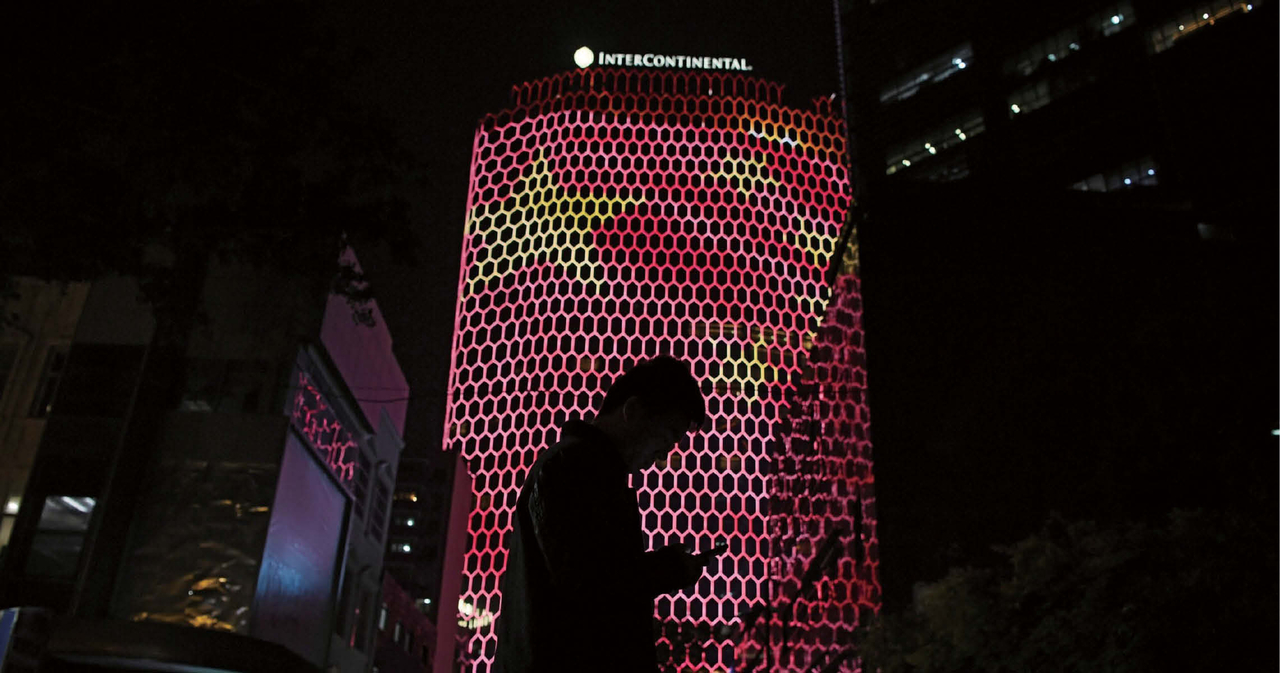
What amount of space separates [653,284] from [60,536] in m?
31.5

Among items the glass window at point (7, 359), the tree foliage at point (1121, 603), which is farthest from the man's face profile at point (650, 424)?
the glass window at point (7, 359)

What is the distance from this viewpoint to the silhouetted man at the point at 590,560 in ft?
6.28

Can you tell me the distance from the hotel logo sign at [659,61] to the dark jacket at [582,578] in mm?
50297

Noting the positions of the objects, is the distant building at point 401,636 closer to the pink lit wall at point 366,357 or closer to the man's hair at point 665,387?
the pink lit wall at point 366,357

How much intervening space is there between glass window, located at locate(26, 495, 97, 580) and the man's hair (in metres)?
13.3

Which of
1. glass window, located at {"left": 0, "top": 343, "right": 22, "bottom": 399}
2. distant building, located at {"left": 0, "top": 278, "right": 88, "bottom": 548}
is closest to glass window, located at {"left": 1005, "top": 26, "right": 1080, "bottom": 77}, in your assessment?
distant building, located at {"left": 0, "top": 278, "right": 88, "bottom": 548}

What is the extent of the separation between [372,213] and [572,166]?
3634 centimetres

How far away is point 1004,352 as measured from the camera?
2169 centimetres

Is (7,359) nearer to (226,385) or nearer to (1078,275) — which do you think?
(226,385)

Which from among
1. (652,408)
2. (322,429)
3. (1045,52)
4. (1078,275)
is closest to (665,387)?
(652,408)

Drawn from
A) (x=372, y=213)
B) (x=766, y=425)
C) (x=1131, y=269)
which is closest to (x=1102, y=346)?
(x=1131, y=269)

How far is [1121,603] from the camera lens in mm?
10422

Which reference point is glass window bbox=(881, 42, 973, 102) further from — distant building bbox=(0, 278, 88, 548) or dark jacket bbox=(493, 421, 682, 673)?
dark jacket bbox=(493, 421, 682, 673)

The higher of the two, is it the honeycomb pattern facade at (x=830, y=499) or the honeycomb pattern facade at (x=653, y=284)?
the honeycomb pattern facade at (x=653, y=284)
